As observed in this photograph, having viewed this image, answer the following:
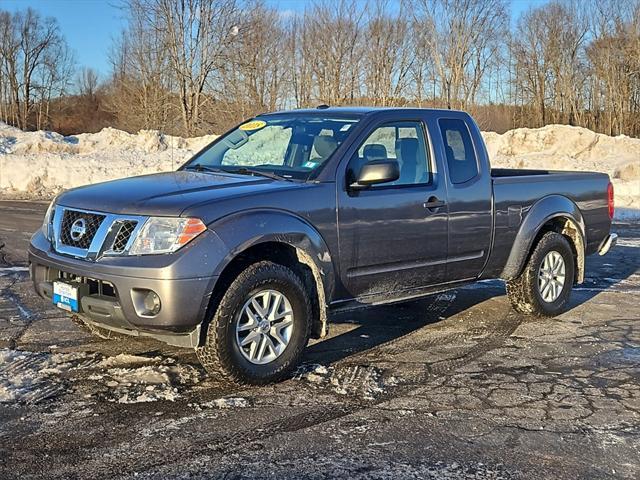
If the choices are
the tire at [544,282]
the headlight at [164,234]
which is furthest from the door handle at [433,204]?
the headlight at [164,234]

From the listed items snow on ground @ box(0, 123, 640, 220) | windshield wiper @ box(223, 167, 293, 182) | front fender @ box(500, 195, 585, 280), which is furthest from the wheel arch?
snow on ground @ box(0, 123, 640, 220)

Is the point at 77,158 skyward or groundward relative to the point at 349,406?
skyward

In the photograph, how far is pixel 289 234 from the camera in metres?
4.75

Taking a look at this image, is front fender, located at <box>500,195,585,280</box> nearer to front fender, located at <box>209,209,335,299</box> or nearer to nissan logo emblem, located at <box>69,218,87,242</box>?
front fender, located at <box>209,209,335,299</box>

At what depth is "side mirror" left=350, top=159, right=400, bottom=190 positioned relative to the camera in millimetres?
5066

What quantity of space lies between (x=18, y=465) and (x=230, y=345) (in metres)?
1.42

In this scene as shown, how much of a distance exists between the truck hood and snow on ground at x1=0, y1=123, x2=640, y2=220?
1294cm

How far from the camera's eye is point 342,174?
5.17m

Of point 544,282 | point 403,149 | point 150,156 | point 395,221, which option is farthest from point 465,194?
point 150,156

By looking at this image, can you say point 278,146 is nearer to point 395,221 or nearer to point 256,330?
point 395,221

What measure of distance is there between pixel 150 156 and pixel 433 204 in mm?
20031

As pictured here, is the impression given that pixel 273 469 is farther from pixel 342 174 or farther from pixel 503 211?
pixel 503 211

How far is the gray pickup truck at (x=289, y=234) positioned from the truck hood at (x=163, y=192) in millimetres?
17

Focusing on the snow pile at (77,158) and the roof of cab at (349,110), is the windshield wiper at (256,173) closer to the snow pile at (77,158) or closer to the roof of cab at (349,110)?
the roof of cab at (349,110)
